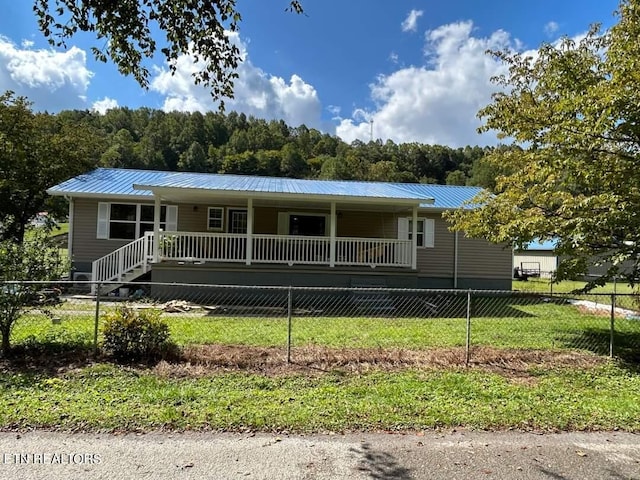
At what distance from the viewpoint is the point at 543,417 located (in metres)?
4.22

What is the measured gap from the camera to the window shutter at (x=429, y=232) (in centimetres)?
1640

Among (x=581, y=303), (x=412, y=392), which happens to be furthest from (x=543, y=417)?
(x=581, y=303)

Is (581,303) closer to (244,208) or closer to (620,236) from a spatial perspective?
(620,236)

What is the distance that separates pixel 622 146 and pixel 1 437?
9.01m

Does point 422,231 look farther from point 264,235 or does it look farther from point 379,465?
point 379,465

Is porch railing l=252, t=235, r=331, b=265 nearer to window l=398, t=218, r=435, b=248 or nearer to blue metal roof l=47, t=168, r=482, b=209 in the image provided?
blue metal roof l=47, t=168, r=482, b=209

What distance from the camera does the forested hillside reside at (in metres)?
48.8

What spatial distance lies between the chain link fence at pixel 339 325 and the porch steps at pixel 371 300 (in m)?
0.03

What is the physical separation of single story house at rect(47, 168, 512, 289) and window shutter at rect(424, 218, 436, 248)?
4 cm

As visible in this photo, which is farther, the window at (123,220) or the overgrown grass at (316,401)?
the window at (123,220)

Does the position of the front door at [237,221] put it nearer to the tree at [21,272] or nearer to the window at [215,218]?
the window at [215,218]

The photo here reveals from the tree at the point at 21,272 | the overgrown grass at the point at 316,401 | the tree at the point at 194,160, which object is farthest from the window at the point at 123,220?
the tree at the point at 194,160

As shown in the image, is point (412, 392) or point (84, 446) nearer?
point (84, 446)

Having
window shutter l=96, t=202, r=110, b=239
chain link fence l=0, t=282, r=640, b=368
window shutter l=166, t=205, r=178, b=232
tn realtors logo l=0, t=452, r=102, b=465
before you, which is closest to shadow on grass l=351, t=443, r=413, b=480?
tn realtors logo l=0, t=452, r=102, b=465
